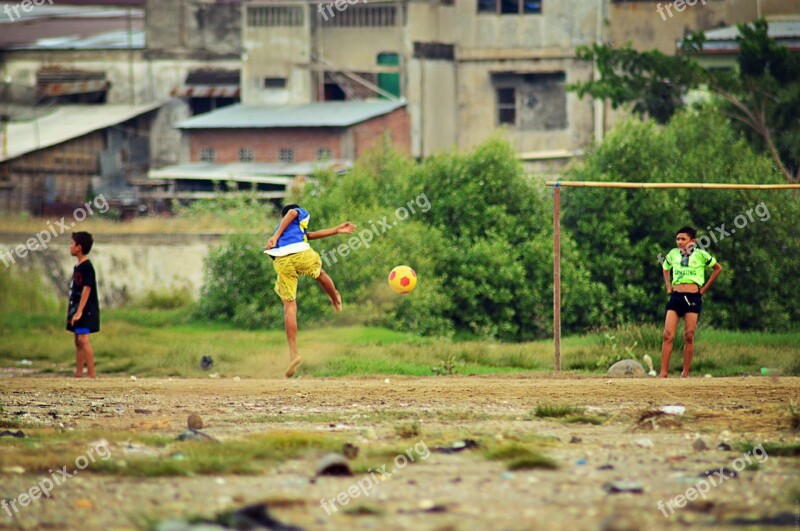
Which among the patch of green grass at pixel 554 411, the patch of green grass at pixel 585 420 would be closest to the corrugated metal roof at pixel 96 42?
the patch of green grass at pixel 554 411

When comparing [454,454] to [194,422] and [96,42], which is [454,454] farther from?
[96,42]

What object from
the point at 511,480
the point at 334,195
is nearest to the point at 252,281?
the point at 334,195

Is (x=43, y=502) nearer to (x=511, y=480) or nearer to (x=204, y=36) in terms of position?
(x=511, y=480)

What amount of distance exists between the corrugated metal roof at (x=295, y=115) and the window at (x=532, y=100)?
4.92 metres

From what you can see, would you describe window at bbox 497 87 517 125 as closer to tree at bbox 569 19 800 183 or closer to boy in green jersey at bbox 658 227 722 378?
tree at bbox 569 19 800 183

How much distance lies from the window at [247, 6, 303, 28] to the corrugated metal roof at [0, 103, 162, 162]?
5007mm

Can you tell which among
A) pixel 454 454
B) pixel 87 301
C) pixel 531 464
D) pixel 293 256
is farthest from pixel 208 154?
pixel 531 464

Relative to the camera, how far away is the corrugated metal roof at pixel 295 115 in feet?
137

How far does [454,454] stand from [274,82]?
3702 centimetres

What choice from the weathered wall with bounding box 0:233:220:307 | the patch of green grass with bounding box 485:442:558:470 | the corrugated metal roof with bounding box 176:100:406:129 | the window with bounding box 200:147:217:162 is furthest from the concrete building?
the patch of green grass with bounding box 485:442:558:470

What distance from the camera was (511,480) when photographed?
8.24 meters

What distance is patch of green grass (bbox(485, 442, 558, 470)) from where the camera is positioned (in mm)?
8627

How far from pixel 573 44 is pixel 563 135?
11.0 feet

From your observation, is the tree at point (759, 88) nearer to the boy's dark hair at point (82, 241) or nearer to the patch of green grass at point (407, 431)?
the boy's dark hair at point (82, 241)
